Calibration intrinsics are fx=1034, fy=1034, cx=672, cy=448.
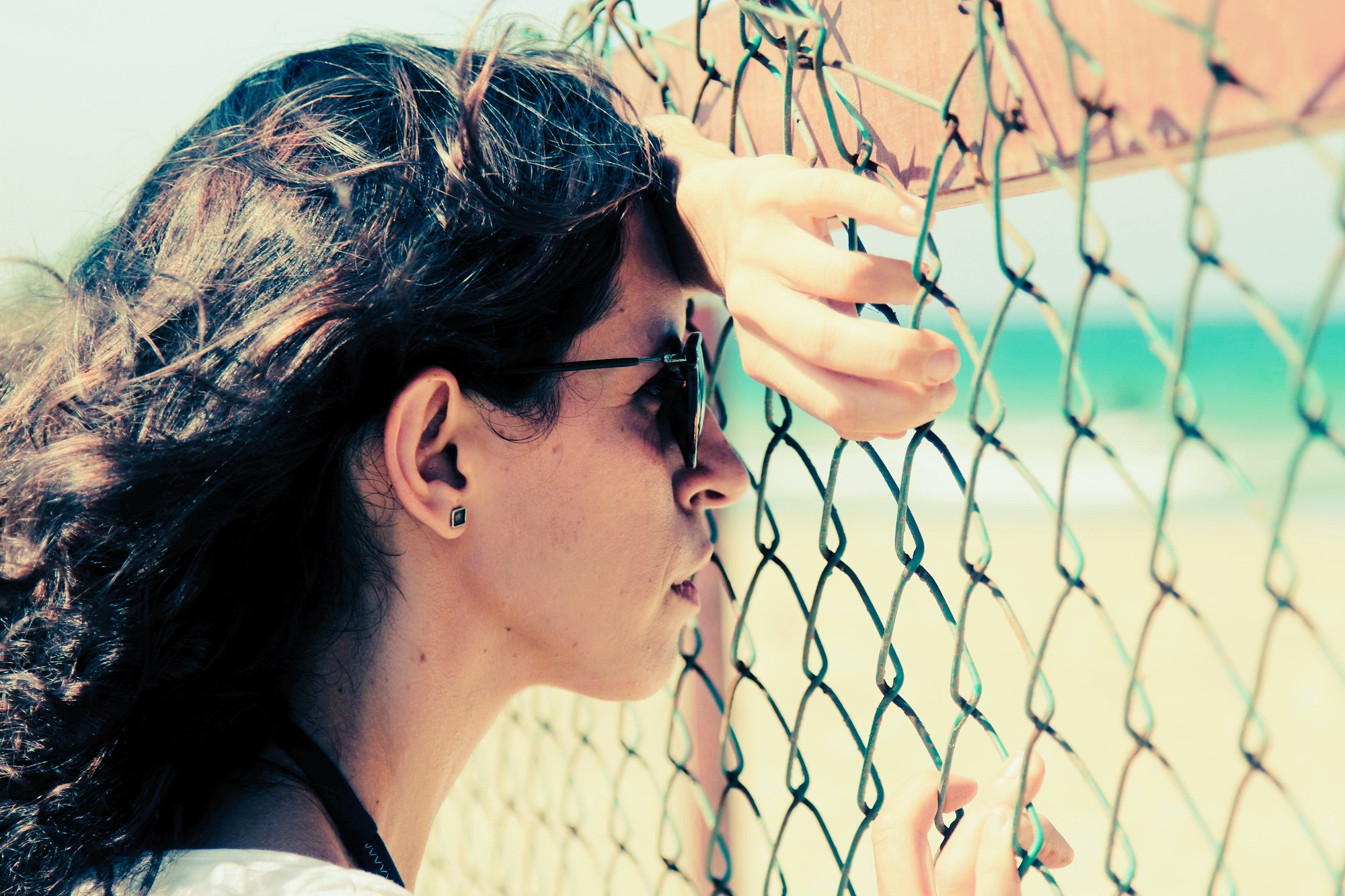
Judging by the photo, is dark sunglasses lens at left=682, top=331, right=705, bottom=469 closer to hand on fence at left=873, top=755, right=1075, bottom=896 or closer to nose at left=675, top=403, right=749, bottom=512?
nose at left=675, top=403, right=749, bottom=512

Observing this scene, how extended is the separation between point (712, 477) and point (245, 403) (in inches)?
24.1

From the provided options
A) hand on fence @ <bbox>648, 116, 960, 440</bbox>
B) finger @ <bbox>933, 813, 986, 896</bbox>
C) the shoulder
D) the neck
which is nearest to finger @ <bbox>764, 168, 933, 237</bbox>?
hand on fence @ <bbox>648, 116, 960, 440</bbox>

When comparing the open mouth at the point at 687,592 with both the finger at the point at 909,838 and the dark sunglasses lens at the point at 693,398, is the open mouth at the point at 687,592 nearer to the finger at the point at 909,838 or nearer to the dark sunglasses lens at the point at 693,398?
the dark sunglasses lens at the point at 693,398

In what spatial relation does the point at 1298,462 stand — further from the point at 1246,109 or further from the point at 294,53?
the point at 294,53

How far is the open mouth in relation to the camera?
1553mm

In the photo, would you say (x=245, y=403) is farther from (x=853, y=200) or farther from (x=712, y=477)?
(x=853, y=200)

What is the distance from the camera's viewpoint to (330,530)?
1.37 meters

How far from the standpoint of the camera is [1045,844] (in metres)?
1.08

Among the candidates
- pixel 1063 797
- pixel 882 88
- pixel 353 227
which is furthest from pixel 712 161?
pixel 1063 797

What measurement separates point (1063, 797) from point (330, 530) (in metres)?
6.18

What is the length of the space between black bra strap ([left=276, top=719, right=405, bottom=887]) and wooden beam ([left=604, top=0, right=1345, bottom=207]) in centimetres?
98

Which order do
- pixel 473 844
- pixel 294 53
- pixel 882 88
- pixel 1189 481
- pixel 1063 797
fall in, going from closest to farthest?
pixel 882 88
pixel 294 53
pixel 473 844
pixel 1063 797
pixel 1189 481

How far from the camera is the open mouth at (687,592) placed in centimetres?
155

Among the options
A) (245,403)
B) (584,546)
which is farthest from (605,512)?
(245,403)
